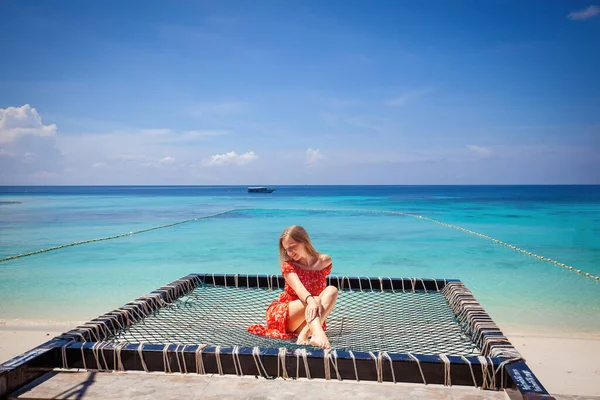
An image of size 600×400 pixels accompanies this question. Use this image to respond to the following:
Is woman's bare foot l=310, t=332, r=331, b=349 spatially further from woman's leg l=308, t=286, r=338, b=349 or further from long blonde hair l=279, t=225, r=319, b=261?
long blonde hair l=279, t=225, r=319, b=261

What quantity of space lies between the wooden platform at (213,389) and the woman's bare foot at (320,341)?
42 cm

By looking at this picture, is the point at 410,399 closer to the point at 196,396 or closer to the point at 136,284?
the point at 196,396

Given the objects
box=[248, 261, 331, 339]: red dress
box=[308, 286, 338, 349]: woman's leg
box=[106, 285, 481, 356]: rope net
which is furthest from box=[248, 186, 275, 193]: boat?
box=[308, 286, 338, 349]: woman's leg

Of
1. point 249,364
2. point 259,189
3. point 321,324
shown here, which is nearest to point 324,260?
point 321,324

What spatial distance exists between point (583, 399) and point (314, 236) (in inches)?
474

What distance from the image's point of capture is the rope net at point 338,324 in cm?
309

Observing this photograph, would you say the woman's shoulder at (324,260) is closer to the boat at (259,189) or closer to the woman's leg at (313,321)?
the woman's leg at (313,321)

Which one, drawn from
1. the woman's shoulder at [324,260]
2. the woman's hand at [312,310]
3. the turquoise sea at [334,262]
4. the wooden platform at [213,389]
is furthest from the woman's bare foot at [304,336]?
the turquoise sea at [334,262]

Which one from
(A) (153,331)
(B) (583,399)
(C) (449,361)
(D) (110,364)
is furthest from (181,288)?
(B) (583,399)

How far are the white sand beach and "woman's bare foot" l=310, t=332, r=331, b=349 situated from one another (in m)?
1.65

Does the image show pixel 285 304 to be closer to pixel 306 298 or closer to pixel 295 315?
pixel 295 315

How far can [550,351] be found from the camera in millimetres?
4133

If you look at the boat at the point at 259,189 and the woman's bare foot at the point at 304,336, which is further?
the boat at the point at 259,189

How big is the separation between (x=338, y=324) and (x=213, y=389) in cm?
170
